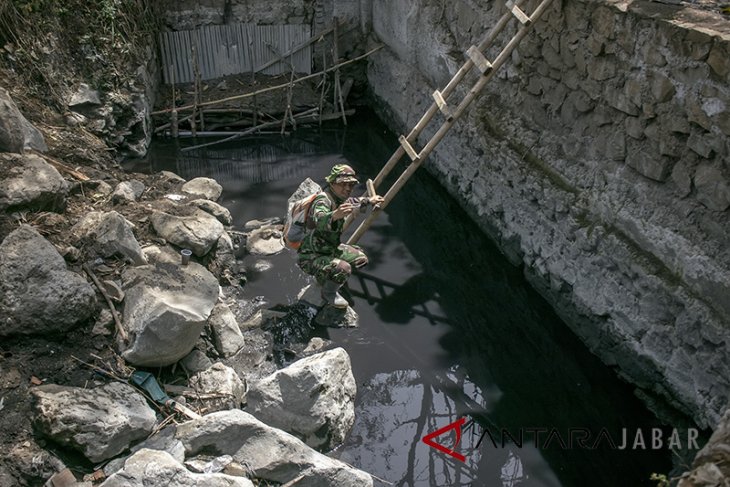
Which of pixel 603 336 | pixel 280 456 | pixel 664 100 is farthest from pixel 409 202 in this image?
pixel 280 456

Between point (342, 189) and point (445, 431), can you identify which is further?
point (342, 189)

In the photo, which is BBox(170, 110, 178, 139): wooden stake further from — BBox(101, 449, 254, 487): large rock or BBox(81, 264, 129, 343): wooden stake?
BBox(101, 449, 254, 487): large rock

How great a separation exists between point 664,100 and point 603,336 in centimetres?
230

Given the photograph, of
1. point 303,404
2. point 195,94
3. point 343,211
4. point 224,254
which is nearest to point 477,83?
point 343,211

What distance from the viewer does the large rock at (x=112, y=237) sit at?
19.7 feet

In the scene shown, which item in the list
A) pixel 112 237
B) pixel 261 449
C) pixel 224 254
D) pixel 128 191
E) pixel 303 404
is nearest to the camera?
pixel 261 449

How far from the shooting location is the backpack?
6.70 metres

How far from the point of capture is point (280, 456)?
475cm

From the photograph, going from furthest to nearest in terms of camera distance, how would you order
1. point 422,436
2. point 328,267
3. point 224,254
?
point 224,254 → point 328,267 → point 422,436

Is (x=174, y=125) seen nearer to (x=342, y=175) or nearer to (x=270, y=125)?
(x=270, y=125)

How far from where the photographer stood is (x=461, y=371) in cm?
639

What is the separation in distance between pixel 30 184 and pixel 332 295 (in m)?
3.10

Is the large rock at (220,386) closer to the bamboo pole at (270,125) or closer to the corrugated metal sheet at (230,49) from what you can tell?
the bamboo pole at (270,125)

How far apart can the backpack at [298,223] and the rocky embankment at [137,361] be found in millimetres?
708
